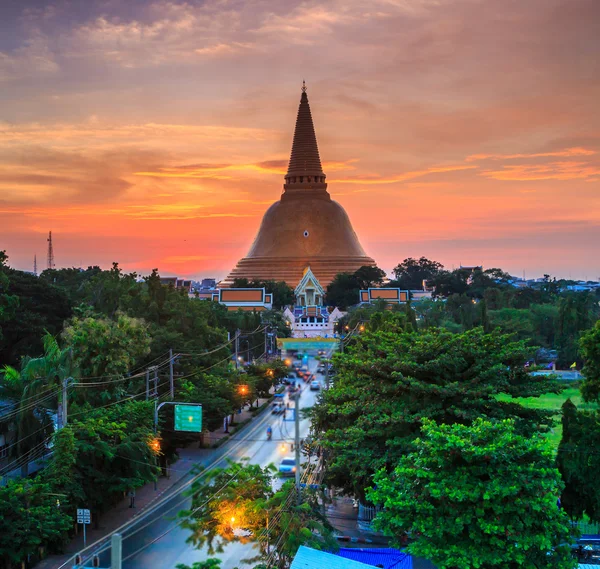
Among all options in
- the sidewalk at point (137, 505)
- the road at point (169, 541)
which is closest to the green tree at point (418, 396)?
the road at point (169, 541)

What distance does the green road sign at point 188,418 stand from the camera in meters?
26.2

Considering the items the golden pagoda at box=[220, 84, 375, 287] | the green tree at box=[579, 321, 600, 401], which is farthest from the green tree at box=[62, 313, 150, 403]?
the golden pagoda at box=[220, 84, 375, 287]

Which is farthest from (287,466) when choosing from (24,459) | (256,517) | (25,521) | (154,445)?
(25,521)

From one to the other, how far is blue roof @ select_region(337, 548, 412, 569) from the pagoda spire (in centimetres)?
9275

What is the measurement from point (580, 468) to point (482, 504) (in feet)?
26.2

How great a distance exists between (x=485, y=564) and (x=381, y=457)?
553 centimetres

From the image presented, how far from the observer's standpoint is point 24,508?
18.6 meters

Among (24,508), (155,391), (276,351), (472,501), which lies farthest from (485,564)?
(276,351)

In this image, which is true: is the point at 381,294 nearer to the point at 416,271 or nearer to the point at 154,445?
the point at 416,271

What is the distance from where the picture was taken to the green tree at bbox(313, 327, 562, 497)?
20.5 m

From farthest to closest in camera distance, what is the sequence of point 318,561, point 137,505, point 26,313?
point 26,313, point 137,505, point 318,561

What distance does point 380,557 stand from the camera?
18.3 metres

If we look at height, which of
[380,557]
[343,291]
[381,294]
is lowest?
[380,557]

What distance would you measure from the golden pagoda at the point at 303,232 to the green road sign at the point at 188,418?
3077 inches
